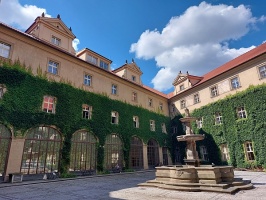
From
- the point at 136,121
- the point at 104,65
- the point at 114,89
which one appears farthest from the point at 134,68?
the point at 136,121

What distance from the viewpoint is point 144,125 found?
2680 centimetres

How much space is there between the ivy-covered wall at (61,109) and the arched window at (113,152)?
0.62 m

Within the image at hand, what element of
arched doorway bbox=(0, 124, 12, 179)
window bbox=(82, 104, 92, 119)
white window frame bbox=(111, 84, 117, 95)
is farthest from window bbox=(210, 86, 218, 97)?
arched doorway bbox=(0, 124, 12, 179)

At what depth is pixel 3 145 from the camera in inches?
547

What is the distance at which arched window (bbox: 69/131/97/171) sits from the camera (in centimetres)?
1811

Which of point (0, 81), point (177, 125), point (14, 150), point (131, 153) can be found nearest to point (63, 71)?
point (0, 81)

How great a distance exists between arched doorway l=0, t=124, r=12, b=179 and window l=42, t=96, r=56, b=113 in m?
3.44

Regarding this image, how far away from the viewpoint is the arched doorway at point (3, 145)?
13693mm

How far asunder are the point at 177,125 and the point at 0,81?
24.2 metres

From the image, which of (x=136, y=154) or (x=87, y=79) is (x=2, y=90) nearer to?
(x=87, y=79)

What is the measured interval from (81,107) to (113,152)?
654cm

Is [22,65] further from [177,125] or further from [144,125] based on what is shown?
[177,125]

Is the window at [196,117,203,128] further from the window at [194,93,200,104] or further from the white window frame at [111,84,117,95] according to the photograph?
the white window frame at [111,84,117,95]

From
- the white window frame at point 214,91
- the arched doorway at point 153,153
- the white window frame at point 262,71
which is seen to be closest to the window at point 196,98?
the white window frame at point 214,91
